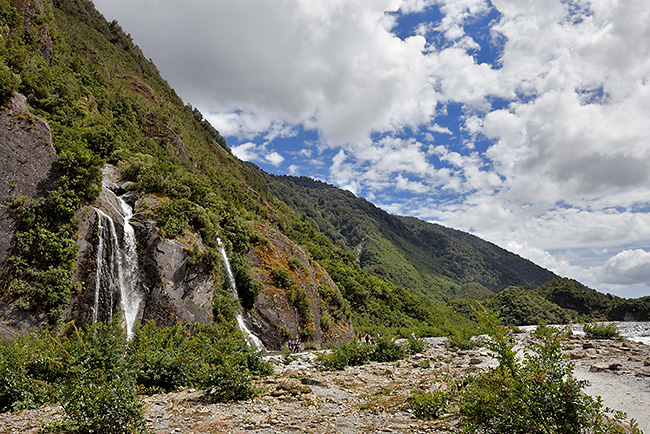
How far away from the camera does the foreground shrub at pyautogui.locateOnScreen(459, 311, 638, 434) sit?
5.04 metres

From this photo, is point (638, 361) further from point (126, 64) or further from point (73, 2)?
point (73, 2)

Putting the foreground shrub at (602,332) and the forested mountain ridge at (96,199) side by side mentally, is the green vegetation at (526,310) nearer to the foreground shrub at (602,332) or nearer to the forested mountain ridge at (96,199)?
the forested mountain ridge at (96,199)

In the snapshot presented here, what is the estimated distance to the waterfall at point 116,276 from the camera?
696 inches

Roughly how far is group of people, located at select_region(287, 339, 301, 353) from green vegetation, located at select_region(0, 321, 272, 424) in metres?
13.1

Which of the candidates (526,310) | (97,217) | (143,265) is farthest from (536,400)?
(526,310)

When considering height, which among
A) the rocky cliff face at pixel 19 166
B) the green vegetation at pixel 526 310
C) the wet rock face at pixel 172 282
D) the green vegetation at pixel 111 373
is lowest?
the green vegetation at pixel 526 310

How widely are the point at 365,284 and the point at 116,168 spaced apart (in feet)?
153

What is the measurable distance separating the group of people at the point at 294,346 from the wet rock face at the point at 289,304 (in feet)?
1.46

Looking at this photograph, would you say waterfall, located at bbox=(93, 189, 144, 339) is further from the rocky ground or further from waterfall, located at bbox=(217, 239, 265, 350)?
the rocky ground

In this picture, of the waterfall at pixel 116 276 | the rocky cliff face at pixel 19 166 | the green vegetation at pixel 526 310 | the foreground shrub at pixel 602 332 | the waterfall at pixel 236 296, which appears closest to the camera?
the rocky cliff face at pixel 19 166

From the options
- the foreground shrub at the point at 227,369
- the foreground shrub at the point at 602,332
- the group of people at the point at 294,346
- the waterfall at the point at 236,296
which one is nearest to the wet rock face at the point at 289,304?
the group of people at the point at 294,346

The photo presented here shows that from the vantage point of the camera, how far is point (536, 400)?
530cm

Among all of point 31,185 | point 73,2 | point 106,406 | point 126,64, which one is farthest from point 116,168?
point 73,2

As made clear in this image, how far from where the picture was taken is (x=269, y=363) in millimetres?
13750
